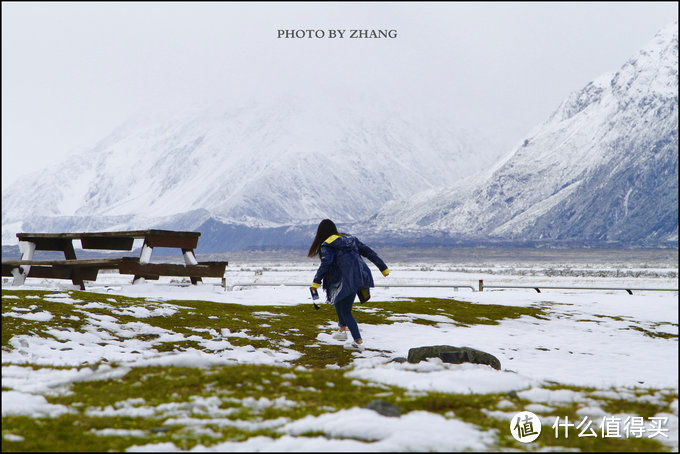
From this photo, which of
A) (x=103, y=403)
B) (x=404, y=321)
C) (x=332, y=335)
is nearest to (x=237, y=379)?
(x=103, y=403)

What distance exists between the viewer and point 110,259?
22.9 meters

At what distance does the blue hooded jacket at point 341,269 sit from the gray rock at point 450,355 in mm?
2249

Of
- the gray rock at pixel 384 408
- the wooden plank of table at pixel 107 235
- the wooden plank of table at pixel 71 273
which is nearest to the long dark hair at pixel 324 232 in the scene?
the gray rock at pixel 384 408

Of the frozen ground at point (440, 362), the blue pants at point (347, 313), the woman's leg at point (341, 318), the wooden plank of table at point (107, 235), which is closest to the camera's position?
the frozen ground at point (440, 362)

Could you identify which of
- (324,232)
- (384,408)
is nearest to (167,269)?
(324,232)

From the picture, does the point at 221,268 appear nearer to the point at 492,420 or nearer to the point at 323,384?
the point at 323,384

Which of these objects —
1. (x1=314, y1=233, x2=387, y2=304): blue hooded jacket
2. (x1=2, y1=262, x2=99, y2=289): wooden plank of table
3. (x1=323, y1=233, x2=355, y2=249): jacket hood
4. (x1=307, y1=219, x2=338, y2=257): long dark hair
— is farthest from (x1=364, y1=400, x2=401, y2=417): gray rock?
(x1=2, y1=262, x2=99, y2=289): wooden plank of table

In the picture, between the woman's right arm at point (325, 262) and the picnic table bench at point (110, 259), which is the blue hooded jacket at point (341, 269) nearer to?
the woman's right arm at point (325, 262)

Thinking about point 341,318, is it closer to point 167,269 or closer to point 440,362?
point 440,362

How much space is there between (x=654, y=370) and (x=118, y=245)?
1913 cm

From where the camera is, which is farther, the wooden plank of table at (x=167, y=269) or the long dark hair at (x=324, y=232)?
the wooden plank of table at (x=167, y=269)

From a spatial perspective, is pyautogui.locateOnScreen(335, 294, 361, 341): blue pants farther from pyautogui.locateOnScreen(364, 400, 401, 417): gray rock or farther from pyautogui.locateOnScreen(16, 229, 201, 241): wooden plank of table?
pyautogui.locateOnScreen(16, 229, 201, 241): wooden plank of table

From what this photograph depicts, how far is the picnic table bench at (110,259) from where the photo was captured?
22.9 meters

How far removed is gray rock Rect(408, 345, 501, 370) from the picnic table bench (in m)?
12.3
